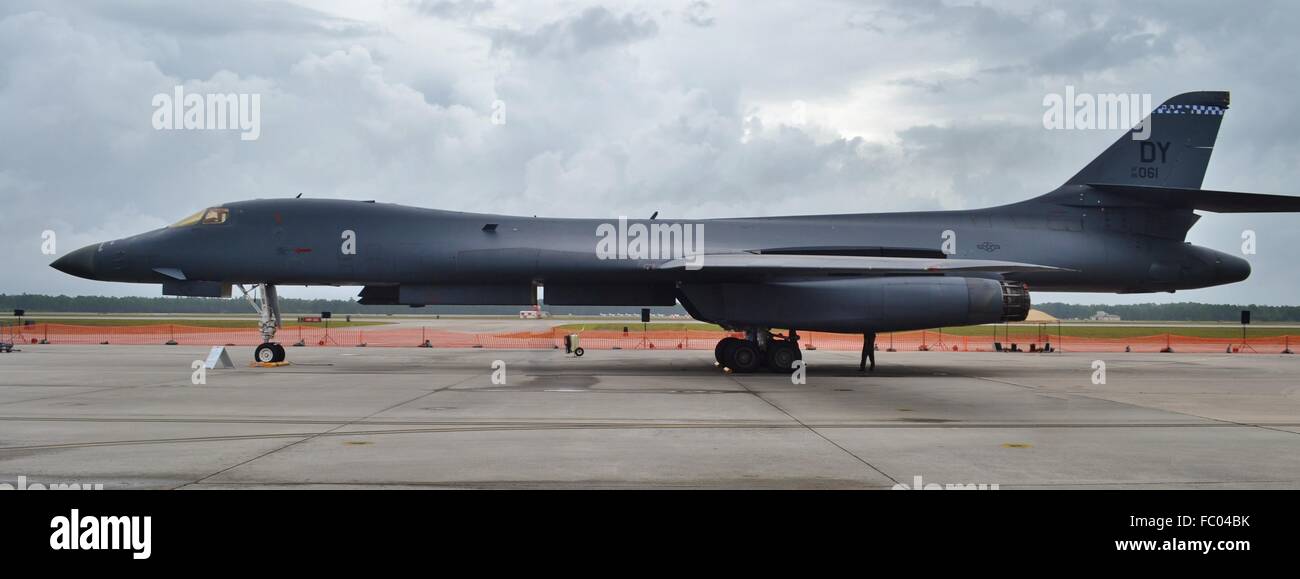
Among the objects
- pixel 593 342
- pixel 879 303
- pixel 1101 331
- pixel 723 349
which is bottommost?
pixel 1101 331

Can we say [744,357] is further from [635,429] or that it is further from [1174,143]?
[1174,143]

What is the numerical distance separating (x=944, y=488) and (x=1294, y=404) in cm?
918

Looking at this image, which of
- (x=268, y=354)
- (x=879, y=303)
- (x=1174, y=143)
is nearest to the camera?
(x=879, y=303)

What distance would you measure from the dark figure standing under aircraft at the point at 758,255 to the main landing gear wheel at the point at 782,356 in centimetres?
3

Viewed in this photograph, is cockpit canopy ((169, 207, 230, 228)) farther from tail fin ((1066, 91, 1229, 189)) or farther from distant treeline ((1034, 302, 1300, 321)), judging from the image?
distant treeline ((1034, 302, 1300, 321))

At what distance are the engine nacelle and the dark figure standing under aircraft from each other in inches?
1.1

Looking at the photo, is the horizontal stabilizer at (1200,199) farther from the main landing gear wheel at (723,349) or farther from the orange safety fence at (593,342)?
the orange safety fence at (593,342)

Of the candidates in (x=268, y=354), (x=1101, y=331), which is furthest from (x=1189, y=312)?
(x=268, y=354)

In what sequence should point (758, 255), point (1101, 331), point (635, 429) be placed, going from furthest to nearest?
point (1101, 331) < point (758, 255) < point (635, 429)

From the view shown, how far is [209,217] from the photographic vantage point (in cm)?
1680

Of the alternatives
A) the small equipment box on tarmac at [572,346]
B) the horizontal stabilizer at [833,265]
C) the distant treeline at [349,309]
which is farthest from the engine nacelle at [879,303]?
the distant treeline at [349,309]

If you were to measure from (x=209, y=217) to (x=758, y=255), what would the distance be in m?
10.6

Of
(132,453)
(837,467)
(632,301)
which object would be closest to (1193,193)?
(632,301)
